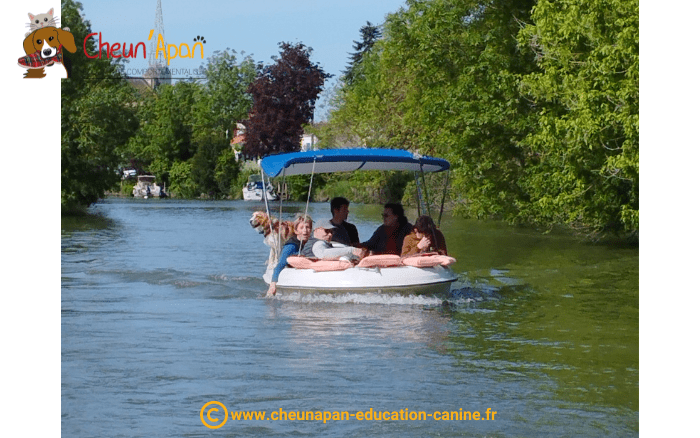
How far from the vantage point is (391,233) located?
55.7 feet

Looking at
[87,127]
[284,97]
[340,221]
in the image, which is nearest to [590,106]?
[340,221]

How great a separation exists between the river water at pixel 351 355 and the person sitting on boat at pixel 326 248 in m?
0.69

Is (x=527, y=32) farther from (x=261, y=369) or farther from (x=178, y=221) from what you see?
(x=178, y=221)

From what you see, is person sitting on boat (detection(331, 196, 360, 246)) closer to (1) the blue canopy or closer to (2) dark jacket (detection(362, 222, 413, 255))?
(2) dark jacket (detection(362, 222, 413, 255))

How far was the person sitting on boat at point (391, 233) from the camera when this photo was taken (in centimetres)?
1684

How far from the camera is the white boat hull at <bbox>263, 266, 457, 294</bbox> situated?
15531mm

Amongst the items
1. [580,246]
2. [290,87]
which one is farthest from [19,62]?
[290,87]

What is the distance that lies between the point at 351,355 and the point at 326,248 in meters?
4.30

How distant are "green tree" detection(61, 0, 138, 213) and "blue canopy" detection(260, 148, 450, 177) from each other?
29.6 m

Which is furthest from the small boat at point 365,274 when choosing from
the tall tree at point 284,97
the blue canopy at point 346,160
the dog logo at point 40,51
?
the tall tree at point 284,97

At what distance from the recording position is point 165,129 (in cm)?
9075

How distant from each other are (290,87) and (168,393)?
220 feet

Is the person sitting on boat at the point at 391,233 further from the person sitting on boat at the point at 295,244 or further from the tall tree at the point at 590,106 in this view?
the tall tree at the point at 590,106

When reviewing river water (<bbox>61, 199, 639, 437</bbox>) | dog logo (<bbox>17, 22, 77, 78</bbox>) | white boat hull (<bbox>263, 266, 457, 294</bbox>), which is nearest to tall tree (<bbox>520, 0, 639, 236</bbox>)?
river water (<bbox>61, 199, 639, 437</bbox>)
